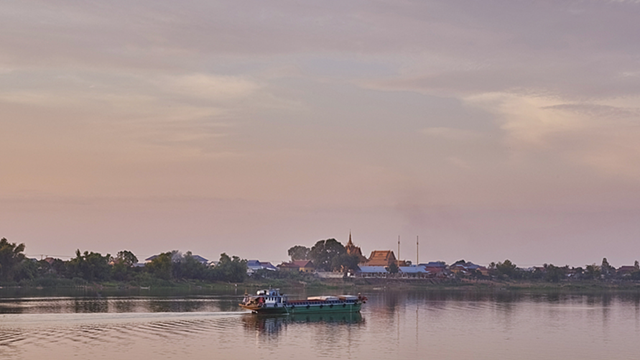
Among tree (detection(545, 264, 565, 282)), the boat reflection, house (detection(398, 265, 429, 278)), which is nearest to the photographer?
the boat reflection

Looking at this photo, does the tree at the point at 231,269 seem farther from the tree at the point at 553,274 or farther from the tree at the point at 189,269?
the tree at the point at 553,274

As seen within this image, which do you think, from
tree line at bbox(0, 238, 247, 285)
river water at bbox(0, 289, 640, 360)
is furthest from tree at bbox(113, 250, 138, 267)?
river water at bbox(0, 289, 640, 360)

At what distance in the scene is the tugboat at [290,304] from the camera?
72.9 meters

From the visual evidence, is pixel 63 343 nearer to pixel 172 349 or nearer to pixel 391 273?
pixel 172 349

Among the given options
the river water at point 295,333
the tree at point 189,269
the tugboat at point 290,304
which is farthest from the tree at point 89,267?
the tugboat at point 290,304

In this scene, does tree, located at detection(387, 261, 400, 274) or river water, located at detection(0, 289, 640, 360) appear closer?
river water, located at detection(0, 289, 640, 360)

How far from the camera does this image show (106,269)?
125312 mm

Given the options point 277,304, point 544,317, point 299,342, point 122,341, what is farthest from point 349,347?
point 544,317

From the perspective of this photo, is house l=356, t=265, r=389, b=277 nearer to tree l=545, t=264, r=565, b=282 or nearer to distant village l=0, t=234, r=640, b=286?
distant village l=0, t=234, r=640, b=286

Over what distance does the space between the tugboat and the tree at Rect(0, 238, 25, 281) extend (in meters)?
54.8

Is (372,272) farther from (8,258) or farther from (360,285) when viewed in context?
(8,258)

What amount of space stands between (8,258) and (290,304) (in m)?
60.1

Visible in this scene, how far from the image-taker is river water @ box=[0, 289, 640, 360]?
156ft

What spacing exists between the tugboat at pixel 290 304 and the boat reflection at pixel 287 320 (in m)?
0.69
